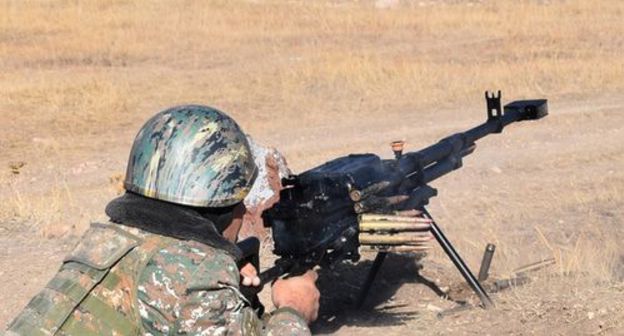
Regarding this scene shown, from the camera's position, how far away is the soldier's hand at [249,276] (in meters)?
3.32

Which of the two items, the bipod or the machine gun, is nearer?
the machine gun

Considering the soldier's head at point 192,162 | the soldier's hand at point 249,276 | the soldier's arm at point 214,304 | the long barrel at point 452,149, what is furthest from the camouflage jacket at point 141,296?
the long barrel at point 452,149

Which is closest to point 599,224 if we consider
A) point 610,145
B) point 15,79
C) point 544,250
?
point 544,250

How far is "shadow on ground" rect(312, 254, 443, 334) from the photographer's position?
20.6 feet

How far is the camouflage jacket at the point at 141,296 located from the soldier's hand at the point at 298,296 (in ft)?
1.41

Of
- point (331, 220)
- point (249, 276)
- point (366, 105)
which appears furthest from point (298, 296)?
point (366, 105)

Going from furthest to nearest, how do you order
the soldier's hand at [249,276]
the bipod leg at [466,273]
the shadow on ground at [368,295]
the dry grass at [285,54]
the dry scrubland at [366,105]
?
the dry grass at [285,54] → the dry scrubland at [366,105] → the shadow on ground at [368,295] → the bipod leg at [466,273] → the soldier's hand at [249,276]

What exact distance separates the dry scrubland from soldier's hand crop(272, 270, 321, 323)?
8.90 feet

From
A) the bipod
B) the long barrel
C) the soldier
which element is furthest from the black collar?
the bipod

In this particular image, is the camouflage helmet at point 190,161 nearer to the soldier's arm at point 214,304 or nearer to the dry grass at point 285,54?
the soldier's arm at point 214,304

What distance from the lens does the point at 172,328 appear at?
285cm

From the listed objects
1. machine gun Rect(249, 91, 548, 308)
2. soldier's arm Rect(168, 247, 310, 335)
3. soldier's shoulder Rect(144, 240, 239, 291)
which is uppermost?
soldier's shoulder Rect(144, 240, 239, 291)

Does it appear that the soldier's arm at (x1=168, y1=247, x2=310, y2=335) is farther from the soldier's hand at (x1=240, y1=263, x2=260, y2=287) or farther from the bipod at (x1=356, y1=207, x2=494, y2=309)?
the bipod at (x1=356, y1=207, x2=494, y2=309)

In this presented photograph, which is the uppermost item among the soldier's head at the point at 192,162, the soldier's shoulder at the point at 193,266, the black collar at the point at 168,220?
the soldier's head at the point at 192,162
